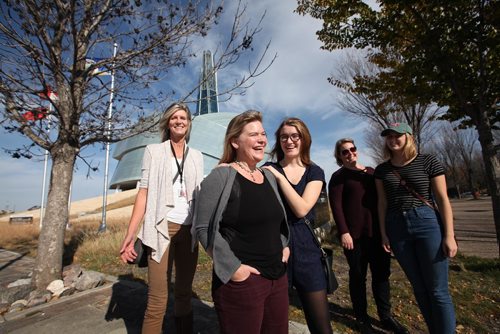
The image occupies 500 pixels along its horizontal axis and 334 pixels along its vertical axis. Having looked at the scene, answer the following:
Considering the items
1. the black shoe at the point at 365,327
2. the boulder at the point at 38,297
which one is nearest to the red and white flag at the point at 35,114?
the boulder at the point at 38,297

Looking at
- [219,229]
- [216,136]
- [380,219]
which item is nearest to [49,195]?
[219,229]

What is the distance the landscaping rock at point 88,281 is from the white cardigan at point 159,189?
2.82m

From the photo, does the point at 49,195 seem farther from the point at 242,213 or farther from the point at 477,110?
the point at 477,110

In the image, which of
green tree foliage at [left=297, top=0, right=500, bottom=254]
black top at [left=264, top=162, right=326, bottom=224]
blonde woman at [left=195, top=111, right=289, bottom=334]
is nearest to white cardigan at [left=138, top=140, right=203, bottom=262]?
blonde woman at [left=195, top=111, right=289, bottom=334]

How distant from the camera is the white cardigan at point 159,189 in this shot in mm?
2236

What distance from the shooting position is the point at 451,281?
4254 mm

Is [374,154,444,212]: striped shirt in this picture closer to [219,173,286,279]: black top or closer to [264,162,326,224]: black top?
[264,162,326,224]: black top

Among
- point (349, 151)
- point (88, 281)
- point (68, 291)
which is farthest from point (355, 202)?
point (68, 291)

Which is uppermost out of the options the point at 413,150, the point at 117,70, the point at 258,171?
the point at 117,70

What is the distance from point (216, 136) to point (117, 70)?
1990 inches

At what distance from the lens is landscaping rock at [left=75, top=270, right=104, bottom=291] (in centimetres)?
428

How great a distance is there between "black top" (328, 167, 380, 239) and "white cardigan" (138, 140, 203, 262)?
1.65 meters

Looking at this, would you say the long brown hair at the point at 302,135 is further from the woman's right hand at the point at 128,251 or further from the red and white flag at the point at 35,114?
the red and white flag at the point at 35,114

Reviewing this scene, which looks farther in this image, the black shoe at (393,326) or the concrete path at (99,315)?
the concrete path at (99,315)
